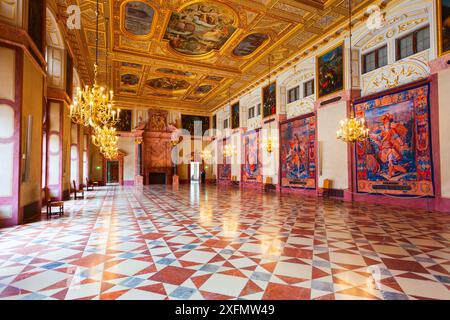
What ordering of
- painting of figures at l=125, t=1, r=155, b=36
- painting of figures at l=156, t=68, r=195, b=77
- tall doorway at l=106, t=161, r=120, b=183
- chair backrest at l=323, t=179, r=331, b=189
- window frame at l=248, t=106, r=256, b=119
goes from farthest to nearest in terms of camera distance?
tall doorway at l=106, t=161, r=120, b=183 → window frame at l=248, t=106, r=256, b=119 → painting of figures at l=156, t=68, r=195, b=77 → chair backrest at l=323, t=179, r=331, b=189 → painting of figures at l=125, t=1, r=155, b=36

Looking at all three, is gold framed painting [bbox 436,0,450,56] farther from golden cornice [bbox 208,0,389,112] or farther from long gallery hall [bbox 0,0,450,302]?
golden cornice [bbox 208,0,389,112]

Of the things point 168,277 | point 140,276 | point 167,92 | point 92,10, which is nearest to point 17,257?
point 140,276

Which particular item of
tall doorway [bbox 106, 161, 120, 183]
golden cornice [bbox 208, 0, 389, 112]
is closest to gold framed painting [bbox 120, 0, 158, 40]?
golden cornice [bbox 208, 0, 389, 112]

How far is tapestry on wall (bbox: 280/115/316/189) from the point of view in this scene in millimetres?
12203

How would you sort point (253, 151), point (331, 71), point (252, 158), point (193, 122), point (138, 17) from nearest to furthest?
point (138, 17) < point (331, 71) < point (253, 151) < point (252, 158) < point (193, 122)

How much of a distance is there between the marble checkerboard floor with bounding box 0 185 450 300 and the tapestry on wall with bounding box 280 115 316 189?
6192mm

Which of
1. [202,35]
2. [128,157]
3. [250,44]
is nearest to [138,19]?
[202,35]

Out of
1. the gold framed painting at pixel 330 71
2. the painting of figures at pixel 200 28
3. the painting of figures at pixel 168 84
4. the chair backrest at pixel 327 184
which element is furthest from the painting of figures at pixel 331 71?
the painting of figures at pixel 168 84

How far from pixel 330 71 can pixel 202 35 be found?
600cm

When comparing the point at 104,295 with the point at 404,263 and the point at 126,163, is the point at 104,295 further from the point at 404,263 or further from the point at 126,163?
the point at 126,163

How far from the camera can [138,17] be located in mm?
10312

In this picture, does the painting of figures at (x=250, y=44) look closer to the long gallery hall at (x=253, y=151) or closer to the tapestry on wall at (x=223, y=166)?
the long gallery hall at (x=253, y=151)

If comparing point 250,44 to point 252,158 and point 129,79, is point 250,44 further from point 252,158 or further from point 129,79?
point 129,79

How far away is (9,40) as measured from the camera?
220 inches
